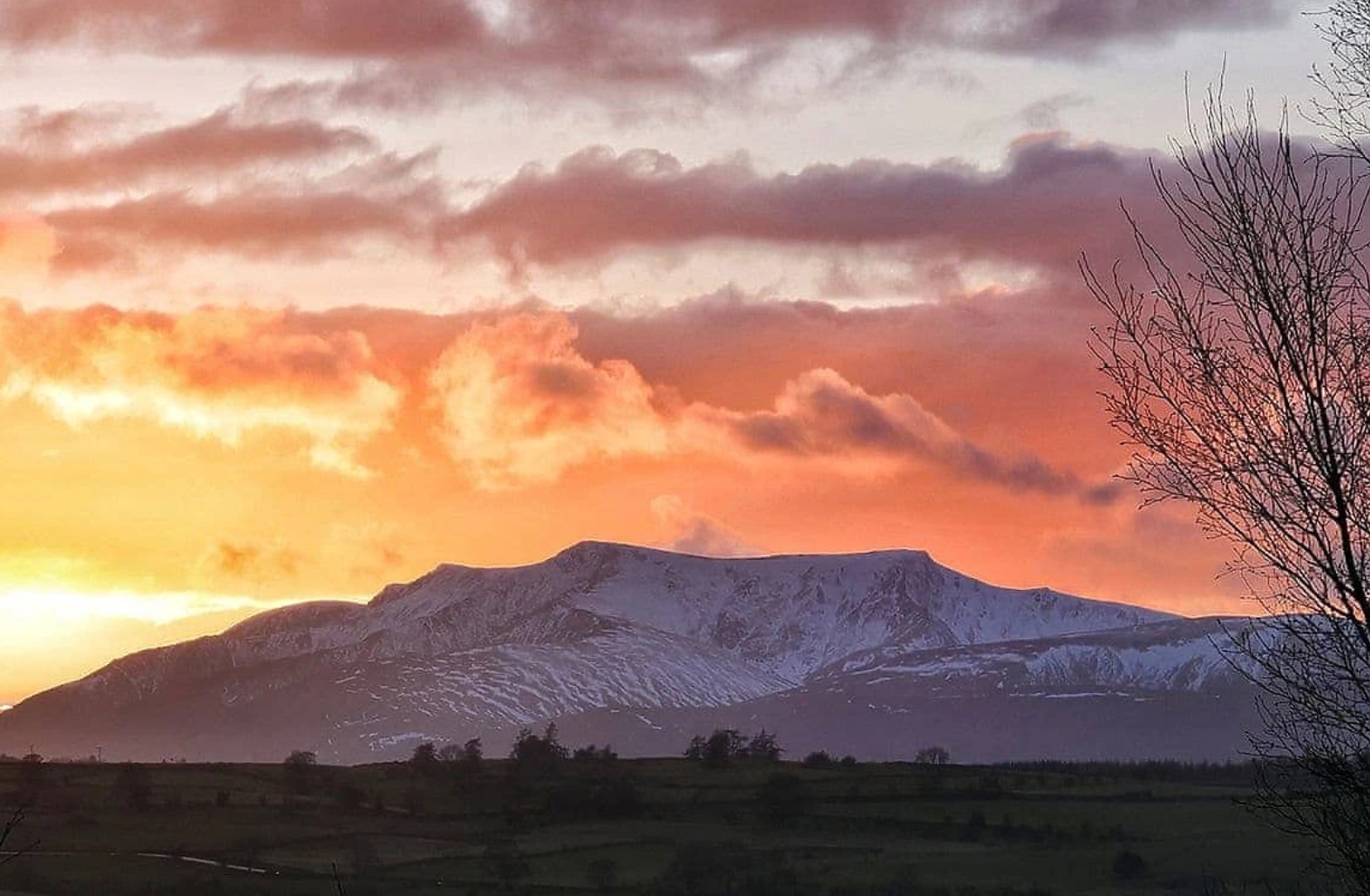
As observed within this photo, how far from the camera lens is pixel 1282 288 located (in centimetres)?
2627

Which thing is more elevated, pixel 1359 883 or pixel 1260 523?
pixel 1260 523

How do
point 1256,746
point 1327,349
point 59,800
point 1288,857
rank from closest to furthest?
point 1327,349, point 1256,746, point 1288,857, point 59,800

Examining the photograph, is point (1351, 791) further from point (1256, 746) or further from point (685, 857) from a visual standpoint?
point (685, 857)

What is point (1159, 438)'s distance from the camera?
2673 centimetres

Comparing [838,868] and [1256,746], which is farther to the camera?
[838,868]

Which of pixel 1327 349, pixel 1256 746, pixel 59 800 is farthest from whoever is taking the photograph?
pixel 59 800

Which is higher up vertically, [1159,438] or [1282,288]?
[1282,288]

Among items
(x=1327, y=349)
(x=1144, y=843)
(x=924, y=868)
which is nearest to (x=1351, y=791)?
(x=1327, y=349)

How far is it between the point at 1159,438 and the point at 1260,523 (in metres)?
1.72


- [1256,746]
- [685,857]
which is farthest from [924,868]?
[1256,746]

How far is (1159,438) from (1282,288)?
8.23 feet

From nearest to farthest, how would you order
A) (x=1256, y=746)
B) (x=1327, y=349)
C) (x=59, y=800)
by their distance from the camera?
(x=1327, y=349)
(x=1256, y=746)
(x=59, y=800)

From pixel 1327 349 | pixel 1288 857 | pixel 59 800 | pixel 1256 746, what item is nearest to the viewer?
pixel 1327 349

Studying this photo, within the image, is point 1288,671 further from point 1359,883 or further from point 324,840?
point 324,840
